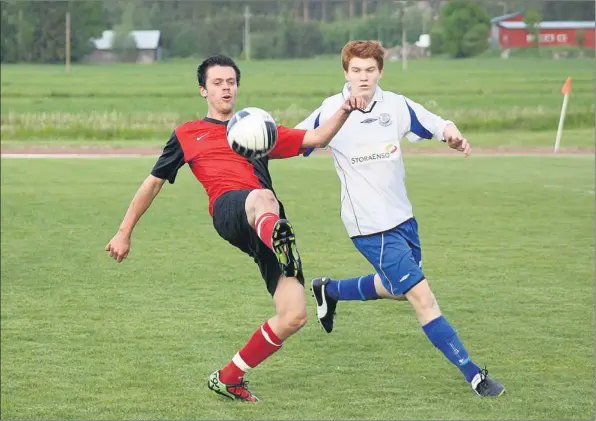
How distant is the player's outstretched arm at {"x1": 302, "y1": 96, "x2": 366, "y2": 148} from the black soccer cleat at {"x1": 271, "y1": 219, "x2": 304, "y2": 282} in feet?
2.27

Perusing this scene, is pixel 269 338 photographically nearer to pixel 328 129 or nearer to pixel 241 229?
pixel 241 229

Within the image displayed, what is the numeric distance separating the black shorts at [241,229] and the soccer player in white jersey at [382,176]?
0.72 m

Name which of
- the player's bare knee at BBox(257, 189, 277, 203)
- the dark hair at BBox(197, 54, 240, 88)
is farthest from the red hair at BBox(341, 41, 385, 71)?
the player's bare knee at BBox(257, 189, 277, 203)

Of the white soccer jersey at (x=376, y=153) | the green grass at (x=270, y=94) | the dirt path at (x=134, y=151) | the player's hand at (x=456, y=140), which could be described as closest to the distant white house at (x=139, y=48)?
the green grass at (x=270, y=94)

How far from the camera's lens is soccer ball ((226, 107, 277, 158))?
6.63 m

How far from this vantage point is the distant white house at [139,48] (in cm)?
7531

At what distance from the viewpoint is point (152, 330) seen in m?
9.22

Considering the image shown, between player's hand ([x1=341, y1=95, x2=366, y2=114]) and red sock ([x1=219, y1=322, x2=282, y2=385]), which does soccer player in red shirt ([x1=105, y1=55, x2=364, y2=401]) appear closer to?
red sock ([x1=219, y1=322, x2=282, y2=385])

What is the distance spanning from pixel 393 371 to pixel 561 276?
463 cm

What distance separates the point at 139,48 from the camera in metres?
77.4

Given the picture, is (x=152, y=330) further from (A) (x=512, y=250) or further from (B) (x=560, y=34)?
(B) (x=560, y=34)

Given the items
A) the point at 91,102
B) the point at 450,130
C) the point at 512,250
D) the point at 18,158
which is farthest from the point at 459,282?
the point at 91,102

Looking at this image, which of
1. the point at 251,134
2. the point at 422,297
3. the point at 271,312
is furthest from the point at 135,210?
the point at 271,312

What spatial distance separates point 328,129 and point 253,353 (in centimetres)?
135
